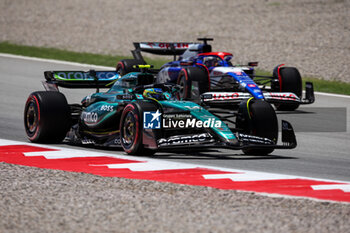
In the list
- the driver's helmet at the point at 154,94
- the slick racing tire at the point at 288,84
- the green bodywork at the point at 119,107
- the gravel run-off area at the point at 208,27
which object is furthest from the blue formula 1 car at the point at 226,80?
the gravel run-off area at the point at 208,27

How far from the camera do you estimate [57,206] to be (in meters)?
6.70

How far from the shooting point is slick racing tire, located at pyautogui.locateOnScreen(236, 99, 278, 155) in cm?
1020

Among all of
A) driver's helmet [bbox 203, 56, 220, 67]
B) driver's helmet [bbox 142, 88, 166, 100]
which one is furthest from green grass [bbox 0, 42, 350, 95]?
driver's helmet [bbox 142, 88, 166, 100]

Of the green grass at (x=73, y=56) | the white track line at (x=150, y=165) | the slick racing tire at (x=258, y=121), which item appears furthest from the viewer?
the green grass at (x=73, y=56)

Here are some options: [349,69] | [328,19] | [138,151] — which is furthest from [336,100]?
[328,19]

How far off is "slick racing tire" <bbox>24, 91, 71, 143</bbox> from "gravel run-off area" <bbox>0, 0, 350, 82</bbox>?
13.9 m

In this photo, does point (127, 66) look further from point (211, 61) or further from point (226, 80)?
point (226, 80)

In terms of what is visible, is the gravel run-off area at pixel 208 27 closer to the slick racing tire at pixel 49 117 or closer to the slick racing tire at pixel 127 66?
the slick racing tire at pixel 127 66

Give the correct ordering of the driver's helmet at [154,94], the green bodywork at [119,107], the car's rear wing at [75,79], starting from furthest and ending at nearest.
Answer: the car's rear wing at [75,79] < the driver's helmet at [154,94] < the green bodywork at [119,107]

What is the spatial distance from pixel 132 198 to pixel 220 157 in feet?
10.7

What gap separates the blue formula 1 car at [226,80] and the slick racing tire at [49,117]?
469 cm

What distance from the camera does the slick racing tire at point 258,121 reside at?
10.2 meters

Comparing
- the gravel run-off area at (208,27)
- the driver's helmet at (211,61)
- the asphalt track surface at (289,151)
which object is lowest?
the asphalt track surface at (289,151)

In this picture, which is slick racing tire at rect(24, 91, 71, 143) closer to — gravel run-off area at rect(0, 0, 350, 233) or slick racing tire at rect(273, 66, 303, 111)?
gravel run-off area at rect(0, 0, 350, 233)
